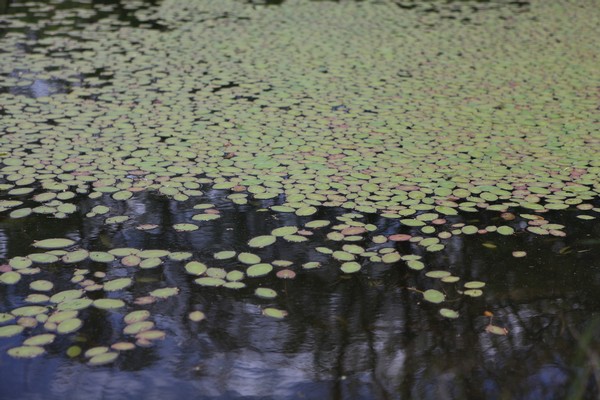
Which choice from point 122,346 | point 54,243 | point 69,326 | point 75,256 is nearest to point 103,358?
point 122,346

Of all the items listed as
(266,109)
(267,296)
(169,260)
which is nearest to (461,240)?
(267,296)

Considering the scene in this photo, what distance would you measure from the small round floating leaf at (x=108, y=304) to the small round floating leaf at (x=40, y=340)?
16 cm

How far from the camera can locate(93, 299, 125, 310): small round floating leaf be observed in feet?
6.49

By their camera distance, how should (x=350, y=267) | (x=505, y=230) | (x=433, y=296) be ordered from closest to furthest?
1. (x=433, y=296)
2. (x=350, y=267)
3. (x=505, y=230)

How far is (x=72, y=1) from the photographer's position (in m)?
5.73

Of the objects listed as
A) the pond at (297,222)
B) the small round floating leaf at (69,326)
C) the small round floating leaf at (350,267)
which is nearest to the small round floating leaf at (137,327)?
the pond at (297,222)

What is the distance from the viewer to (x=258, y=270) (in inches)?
86.1

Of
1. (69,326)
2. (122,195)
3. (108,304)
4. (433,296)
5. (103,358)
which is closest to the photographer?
(103,358)

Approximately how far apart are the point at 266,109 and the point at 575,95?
4.94 feet

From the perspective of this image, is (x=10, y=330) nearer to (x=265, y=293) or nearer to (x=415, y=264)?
(x=265, y=293)

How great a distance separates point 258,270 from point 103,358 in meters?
0.55

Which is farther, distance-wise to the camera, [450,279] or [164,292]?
[450,279]

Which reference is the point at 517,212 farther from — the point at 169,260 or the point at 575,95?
the point at 575,95

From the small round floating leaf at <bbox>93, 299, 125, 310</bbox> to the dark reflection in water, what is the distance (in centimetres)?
2
